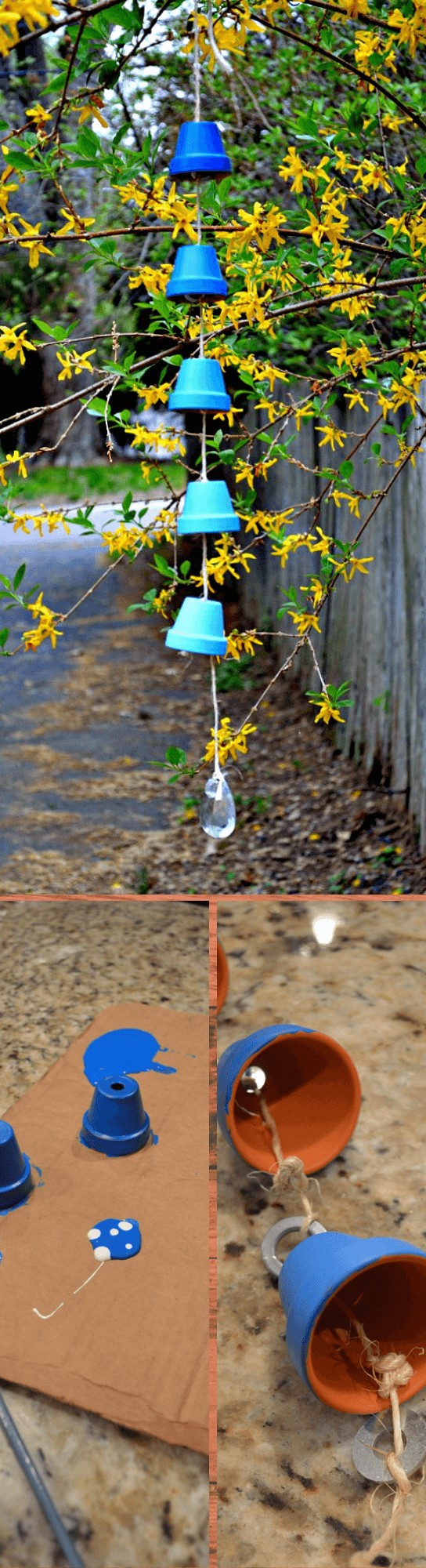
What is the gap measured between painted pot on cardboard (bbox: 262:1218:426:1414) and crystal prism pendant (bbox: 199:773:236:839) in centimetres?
38

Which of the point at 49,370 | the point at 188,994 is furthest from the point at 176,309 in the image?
the point at 49,370

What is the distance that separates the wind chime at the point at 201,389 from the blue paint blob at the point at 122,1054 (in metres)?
0.49

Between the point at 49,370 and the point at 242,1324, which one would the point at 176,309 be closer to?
the point at 242,1324

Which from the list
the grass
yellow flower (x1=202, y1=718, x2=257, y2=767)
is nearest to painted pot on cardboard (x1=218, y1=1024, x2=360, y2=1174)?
yellow flower (x1=202, y1=718, x2=257, y2=767)

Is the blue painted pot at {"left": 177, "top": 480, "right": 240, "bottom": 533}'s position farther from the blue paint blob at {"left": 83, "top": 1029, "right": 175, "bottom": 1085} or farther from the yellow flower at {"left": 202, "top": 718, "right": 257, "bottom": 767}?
the blue paint blob at {"left": 83, "top": 1029, "right": 175, "bottom": 1085}

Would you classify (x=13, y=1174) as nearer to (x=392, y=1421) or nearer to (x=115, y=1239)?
(x=115, y=1239)

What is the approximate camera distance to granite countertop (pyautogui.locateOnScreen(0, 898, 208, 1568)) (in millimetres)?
771

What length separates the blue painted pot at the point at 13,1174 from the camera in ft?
3.51

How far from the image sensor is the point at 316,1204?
1.13m

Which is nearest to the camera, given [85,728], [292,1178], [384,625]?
[292,1178]

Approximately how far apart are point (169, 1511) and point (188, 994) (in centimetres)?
67

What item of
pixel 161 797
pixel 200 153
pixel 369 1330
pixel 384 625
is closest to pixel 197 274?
pixel 200 153

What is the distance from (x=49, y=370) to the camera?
28.9ft

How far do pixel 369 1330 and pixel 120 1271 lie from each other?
218mm
